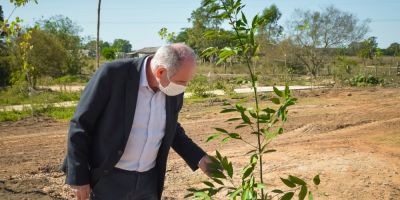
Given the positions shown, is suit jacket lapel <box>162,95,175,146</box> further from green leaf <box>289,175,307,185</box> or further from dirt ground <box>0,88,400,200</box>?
dirt ground <box>0,88,400,200</box>

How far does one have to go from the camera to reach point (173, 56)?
2309 mm

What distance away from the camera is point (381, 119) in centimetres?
1158

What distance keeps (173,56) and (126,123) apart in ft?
1.54

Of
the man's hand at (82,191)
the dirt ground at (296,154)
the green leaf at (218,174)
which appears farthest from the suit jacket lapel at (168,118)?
the dirt ground at (296,154)

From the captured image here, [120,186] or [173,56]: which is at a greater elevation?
[173,56]

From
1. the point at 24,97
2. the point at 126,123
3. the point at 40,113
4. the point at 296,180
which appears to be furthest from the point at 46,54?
the point at 296,180

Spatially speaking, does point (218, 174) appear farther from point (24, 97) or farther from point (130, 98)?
point (24, 97)

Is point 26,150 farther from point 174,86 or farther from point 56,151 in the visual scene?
point 174,86

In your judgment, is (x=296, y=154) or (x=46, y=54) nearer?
(x=296, y=154)

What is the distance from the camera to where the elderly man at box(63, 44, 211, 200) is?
2357 mm

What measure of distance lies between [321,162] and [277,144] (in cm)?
165

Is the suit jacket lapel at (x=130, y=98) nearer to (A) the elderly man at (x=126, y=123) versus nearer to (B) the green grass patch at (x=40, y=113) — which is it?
(A) the elderly man at (x=126, y=123)

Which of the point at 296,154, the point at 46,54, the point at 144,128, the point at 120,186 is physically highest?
the point at 46,54

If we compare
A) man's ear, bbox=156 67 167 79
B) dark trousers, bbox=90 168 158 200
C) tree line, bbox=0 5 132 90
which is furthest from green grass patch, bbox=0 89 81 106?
man's ear, bbox=156 67 167 79
